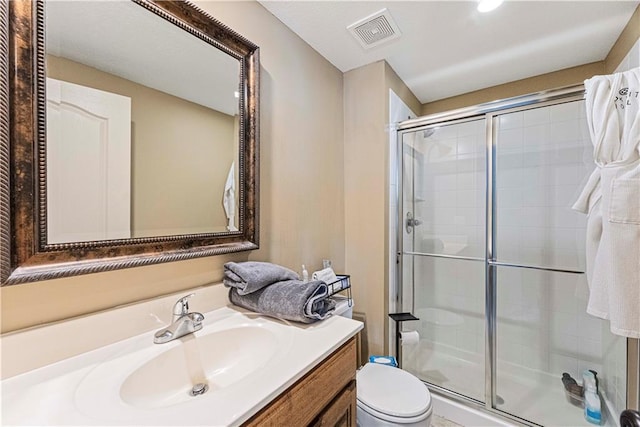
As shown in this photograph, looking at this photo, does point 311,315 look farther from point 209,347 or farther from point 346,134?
point 346,134

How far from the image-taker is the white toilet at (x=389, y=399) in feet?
3.77

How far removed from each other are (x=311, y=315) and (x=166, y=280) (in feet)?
1.69

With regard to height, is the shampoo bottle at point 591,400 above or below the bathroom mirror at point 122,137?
below

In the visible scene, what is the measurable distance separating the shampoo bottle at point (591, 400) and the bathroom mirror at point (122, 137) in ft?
6.95

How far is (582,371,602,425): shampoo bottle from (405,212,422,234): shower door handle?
1.38m

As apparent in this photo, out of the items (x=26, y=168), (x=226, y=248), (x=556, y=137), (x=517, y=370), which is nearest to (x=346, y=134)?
(x=226, y=248)

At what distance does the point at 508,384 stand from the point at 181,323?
2134mm

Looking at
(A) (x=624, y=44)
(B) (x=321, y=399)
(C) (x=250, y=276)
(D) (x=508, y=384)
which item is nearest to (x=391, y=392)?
(B) (x=321, y=399)

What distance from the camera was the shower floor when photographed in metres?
1.63

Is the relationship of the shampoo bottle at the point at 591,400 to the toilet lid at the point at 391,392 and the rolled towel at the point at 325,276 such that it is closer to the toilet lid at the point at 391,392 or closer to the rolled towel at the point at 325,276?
the toilet lid at the point at 391,392

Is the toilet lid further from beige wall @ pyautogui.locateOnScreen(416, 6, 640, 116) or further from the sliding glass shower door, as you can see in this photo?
beige wall @ pyautogui.locateOnScreen(416, 6, 640, 116)

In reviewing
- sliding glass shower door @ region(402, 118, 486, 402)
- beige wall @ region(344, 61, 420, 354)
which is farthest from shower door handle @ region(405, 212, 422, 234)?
beige wall @ region(344, 61, 420, 354)

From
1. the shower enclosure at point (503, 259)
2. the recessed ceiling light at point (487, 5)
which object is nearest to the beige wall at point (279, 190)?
the shower enclosure at point (503, 259)

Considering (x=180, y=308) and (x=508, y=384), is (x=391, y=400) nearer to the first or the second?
(x=180, y=308)
